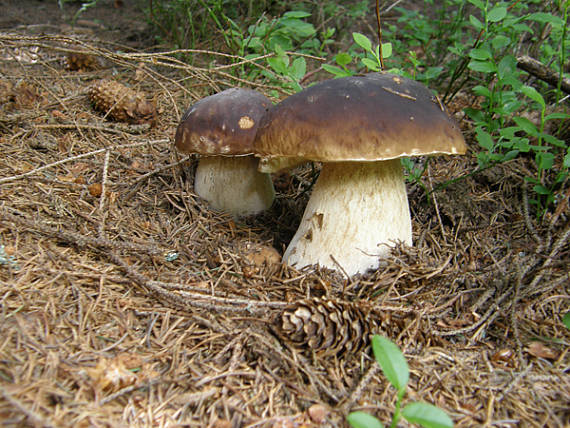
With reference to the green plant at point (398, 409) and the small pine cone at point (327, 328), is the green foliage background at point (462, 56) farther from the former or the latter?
the green plant at point (398, 409)

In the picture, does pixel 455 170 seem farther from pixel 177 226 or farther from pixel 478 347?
pixel 177 226

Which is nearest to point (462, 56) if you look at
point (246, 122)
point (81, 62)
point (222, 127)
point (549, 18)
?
point (549, 18)

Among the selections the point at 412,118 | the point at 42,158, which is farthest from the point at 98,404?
the point at 42,158

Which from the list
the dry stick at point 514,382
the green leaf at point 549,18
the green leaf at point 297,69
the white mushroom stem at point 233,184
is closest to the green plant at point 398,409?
the dry stick at point 514,382

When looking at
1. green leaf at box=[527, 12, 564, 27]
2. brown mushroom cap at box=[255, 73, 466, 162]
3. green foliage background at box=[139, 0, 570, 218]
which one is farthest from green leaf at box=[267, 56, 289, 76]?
green leaf at box=[527, 12, 564, 27]

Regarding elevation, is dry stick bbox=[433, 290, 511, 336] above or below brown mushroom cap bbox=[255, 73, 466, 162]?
below

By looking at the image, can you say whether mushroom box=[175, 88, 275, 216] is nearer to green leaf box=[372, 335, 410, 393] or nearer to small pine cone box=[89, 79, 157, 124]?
small pine cone box=[89, 79, 157, 124]

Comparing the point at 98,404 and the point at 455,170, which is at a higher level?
the point at 455,170
